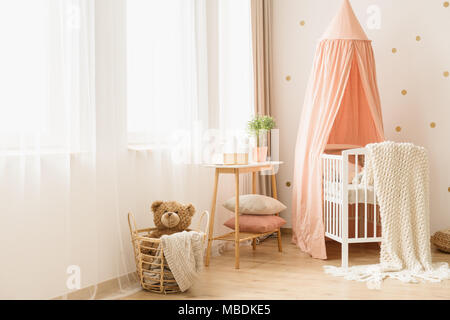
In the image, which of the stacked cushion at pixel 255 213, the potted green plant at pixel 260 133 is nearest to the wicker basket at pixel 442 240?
the stacked cushion at pixel 255 213

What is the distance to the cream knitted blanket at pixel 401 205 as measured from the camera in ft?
10.5

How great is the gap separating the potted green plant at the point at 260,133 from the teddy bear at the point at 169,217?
93 cm

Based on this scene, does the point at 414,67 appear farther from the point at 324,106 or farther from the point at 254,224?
the point at 254,224

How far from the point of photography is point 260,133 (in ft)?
12.4

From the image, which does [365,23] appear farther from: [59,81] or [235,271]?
[59,81]

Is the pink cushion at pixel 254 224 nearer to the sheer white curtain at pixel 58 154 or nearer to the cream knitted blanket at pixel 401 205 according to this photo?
the cream knitted blanket at pixel 401 205

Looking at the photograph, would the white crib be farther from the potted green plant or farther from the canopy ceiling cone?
the canopy ceiling cone

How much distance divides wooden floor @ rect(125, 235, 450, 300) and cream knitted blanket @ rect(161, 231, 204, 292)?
0.09m

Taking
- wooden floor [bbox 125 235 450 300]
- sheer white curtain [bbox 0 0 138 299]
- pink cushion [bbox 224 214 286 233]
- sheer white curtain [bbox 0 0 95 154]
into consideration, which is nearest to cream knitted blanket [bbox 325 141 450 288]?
wooden floor [bbox 125 235 450 300]

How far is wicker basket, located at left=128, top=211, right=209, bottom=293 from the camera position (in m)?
2.76

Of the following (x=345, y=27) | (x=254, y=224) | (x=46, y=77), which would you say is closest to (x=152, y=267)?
(x=254, y=224)

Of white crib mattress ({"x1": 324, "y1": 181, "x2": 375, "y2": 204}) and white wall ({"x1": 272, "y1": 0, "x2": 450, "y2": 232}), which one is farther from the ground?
white wall ({"x1": 272, "y1": 0, "x2": 450, "y2": 232})

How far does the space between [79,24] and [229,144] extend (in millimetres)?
1395
